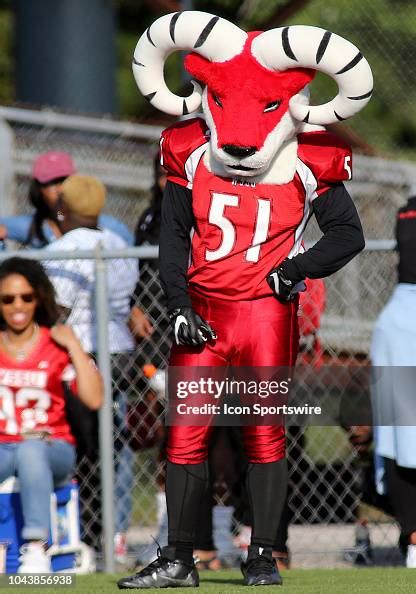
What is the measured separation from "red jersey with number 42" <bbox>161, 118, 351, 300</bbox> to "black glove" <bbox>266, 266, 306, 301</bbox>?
0.04m

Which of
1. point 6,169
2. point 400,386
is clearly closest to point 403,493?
point 400,386

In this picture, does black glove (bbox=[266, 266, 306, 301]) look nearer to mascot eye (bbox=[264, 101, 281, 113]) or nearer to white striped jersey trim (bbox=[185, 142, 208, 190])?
white striped jersey trim (bbox=[185, 142, 208, 190])

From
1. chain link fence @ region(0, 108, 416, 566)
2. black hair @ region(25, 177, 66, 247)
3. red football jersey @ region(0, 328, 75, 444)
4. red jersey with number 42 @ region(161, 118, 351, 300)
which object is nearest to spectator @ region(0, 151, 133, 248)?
black hair @ region(25, 177, 66, 247)

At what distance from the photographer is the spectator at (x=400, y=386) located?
6559 mm

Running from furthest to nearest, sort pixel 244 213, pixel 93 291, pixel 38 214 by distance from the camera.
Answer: pixel 38 214, pixel 93 291, pixel 244 213

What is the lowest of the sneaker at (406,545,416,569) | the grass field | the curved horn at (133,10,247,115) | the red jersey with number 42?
the grass field

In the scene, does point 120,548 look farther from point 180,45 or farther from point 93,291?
point 180,45

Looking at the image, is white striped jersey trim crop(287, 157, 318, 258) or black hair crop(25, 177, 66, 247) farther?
black hair crop(25, 177, 66, 247)

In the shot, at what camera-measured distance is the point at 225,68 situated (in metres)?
5.34

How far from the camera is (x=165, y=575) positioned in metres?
5.31

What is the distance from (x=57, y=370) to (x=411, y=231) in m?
1.65

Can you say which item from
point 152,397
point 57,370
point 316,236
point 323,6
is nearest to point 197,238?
point 57,370

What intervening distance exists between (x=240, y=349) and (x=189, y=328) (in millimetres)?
227

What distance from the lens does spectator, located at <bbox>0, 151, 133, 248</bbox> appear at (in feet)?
24.6
